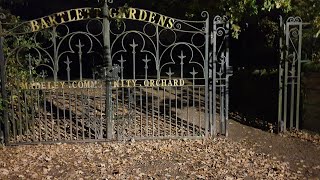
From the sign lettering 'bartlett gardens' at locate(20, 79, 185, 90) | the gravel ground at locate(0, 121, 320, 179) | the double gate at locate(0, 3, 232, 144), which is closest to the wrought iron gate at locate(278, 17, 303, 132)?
the gravel ground at locate(0, 121, 320, 179)

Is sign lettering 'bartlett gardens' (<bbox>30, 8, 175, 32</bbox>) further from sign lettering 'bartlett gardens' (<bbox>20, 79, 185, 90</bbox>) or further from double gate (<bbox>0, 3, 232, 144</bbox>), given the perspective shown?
sign lettering 'bartlett gardens' (<bbox>20, 79, 185, 90</bbox>)

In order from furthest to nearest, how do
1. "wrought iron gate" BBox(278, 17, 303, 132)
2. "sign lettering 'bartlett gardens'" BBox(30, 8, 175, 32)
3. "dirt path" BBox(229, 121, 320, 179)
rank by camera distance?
"wrought iron gate" BBox(278, 17, 303, 132) < "sign lettering 'bartlett gardens'" BBox(30, 8, 175, 32) < "dirt path" BBox(229, 121, 320, 179)

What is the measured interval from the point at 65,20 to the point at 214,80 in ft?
8.39

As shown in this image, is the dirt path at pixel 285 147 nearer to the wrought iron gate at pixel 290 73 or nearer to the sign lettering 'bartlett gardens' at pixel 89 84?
the wrought iron gate at pixel 290 73

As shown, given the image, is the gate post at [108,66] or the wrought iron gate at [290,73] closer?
the gate post at [108,66]

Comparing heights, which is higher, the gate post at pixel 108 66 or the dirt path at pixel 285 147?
the gate post at pixel 108 66

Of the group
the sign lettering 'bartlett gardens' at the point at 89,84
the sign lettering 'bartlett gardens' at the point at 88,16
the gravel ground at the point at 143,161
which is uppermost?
the sign lettering 'bartlett gardens' at the point at 88,16

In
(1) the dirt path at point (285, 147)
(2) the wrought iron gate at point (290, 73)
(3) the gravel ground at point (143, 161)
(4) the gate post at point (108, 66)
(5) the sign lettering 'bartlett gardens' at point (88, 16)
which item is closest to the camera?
(3) the gravel ground at point (143, 161)

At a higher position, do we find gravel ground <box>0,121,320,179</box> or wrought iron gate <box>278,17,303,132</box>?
wrought iron gate <box>278,17,303,132</box>

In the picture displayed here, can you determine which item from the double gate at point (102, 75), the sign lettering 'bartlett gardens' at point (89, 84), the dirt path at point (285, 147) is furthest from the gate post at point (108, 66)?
the dirt path at point (285, 147)

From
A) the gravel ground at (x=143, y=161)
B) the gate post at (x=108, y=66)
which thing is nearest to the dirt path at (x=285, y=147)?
the gravel ground at (x=143, y=161)

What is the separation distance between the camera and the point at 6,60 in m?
6.47

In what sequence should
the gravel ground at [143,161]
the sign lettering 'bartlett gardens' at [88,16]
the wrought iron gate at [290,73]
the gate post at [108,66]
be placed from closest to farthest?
the gravel ground at [143,161] → the sign lettering 'bartlett gardens' at [88,16] → the gate post at [108,66] → the wrought iron gate at [290,73]

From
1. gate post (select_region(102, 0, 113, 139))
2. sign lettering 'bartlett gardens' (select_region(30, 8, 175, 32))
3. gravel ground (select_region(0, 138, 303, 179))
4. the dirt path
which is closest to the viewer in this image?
gravel ground (select_region(0, 138, 303, 179))
